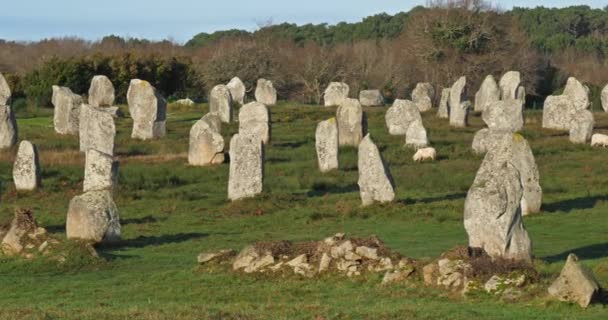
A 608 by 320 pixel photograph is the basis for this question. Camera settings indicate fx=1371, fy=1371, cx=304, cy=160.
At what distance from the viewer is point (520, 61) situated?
90.7 metres

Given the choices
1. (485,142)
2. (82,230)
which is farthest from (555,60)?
(82,230)

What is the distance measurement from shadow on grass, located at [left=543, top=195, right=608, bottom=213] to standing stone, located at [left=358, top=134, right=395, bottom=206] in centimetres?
413

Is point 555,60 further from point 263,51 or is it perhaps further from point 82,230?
point 82,230

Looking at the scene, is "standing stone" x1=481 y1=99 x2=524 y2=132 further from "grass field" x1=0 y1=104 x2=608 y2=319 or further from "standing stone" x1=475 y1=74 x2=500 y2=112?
"standing stone" x1=475 y1=74 x2=500 y2=112

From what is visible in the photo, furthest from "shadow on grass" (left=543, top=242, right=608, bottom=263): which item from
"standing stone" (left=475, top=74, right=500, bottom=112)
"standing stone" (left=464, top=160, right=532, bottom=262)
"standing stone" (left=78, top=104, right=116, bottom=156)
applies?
"standing stone" (left=475, top=74, right=500, bottom=112)

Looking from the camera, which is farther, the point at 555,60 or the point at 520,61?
the point at 555,60

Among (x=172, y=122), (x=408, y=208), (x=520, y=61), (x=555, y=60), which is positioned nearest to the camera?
(x=408, y=208)

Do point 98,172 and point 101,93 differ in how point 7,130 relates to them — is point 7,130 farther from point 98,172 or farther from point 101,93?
point 101,93

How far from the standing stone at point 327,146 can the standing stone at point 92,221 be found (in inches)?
623

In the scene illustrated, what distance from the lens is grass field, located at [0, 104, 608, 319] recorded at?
20250 millimetres

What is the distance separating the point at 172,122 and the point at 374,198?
29256mm

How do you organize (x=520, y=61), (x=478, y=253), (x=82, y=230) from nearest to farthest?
(x=478, y=253) → (x=82, y=230) → (x=520, y=61)

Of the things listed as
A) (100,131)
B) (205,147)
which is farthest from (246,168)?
(100,131)

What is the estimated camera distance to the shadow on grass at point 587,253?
1045 inches
